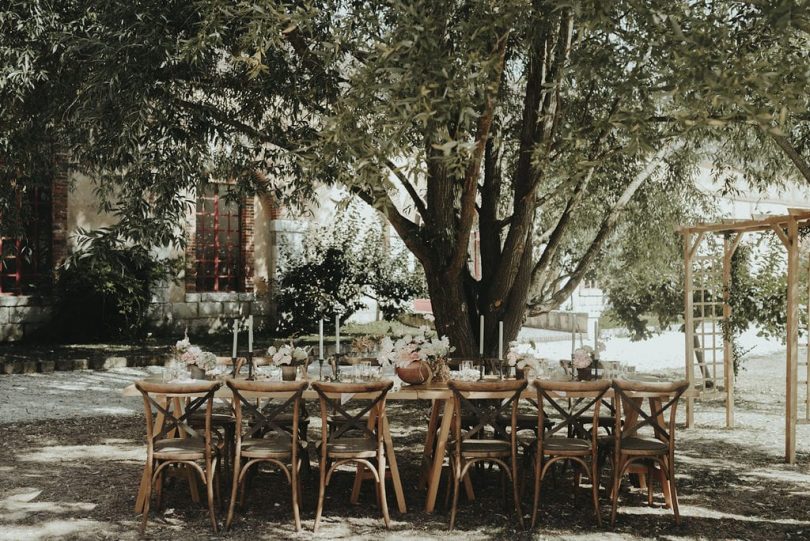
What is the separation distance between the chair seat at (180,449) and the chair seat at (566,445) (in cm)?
222

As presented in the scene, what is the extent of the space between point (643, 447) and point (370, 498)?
6.20 ft

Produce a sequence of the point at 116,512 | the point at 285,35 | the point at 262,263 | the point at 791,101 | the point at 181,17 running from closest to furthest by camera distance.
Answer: the point at 791,101 → the point at 116,512 → the point at 181,17 → the point at 285,35 → the point at 262,263

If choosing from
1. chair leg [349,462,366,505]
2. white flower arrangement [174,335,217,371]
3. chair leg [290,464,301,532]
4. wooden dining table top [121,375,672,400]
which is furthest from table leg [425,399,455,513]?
white flower arrangement [174,335,217,371]

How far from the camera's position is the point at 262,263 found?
1747 centimetres

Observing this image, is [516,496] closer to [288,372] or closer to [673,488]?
[673,488]

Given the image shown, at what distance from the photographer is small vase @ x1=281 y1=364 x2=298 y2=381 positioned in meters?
5.88

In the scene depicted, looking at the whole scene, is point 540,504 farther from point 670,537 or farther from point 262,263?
point 262,263

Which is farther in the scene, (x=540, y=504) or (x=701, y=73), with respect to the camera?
(x=540, y=504)

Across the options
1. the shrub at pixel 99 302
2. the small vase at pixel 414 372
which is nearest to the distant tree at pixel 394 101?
the small vase at pixel 414 372

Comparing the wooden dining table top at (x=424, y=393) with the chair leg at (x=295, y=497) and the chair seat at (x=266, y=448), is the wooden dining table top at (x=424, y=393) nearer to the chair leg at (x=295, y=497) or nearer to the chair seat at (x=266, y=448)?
the chair seat at (x=266, y=448)

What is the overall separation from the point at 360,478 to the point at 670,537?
203 cm

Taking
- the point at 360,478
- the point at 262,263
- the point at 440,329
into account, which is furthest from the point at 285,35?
the point at 262,263

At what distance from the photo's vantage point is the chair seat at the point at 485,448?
5.29m

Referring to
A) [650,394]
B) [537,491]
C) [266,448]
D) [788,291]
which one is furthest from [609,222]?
[266,448]
